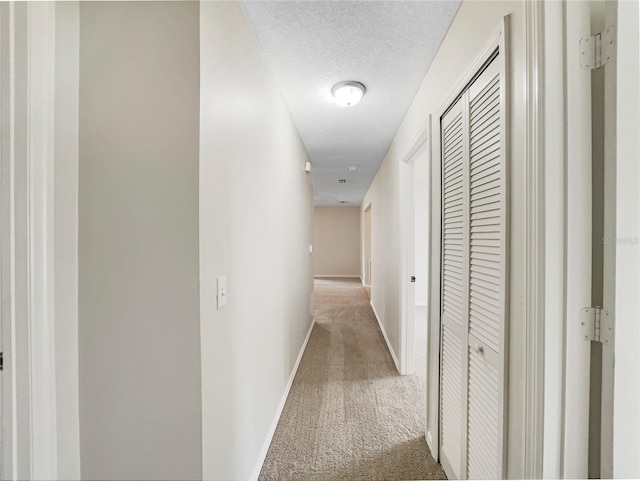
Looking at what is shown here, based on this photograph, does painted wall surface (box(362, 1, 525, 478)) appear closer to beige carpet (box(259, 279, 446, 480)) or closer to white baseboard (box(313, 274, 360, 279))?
beige carpet (box(259, 279, 446, 480))

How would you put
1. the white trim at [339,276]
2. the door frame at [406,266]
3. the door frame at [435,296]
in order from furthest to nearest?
the white trim at [339,276] → the door frame at [406,266] → the door frame at [435,296]

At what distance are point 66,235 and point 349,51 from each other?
1.62 meters

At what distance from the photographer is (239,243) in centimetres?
123

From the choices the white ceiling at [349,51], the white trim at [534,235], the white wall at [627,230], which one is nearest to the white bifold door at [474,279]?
the white trim at [534,235]

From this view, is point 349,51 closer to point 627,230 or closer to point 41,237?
point 627,230

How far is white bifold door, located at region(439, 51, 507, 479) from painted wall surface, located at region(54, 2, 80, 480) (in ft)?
4.73

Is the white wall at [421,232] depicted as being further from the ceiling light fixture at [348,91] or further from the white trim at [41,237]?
the white trim at [41,237]

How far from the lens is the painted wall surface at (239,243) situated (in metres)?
0.93

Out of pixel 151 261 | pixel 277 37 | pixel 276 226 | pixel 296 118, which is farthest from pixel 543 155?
pixel 296 118

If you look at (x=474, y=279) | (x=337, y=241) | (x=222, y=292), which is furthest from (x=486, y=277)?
(x=337, y=241)

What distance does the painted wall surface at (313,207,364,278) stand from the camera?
906 cm

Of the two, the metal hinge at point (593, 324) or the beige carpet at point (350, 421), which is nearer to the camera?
the metal hinge at point (593, 324)

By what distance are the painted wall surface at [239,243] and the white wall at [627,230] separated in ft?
4.06

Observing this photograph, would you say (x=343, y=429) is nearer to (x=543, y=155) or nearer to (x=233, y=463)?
(x=233, y=463)
